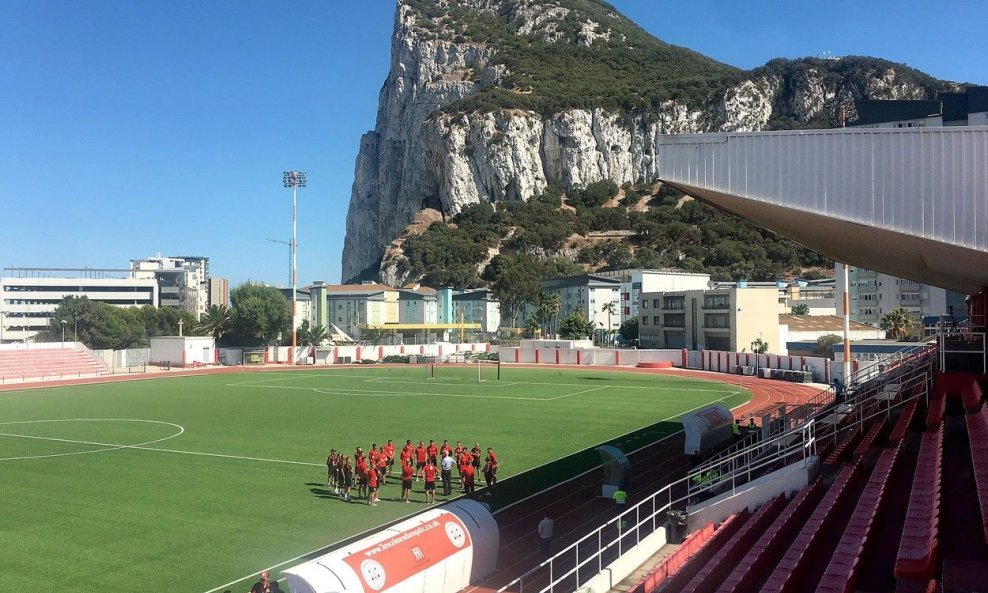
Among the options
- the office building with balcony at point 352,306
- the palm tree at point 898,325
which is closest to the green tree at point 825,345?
the palm tree at point 898,325

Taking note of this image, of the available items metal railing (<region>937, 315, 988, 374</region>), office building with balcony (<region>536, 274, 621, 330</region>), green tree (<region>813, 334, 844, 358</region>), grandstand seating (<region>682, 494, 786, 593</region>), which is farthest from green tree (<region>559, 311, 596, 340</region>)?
grandstand seating (<region>682, 494, 786, 593</region>)

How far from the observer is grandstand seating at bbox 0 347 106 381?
64.6 m

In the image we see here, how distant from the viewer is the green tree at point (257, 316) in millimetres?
87938

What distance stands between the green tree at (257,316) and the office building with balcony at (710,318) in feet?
140

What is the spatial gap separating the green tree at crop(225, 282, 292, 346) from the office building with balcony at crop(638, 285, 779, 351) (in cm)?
4256

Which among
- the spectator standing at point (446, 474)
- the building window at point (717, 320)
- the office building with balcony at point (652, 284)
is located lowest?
the spectator standing at point (446, 474)

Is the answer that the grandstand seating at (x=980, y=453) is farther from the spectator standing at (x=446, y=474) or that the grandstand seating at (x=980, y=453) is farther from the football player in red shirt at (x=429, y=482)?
the spectator standing at (x=446, y=474)

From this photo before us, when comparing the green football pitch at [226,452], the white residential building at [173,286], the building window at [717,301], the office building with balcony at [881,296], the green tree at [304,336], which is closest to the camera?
the green football pitch at [226,452]

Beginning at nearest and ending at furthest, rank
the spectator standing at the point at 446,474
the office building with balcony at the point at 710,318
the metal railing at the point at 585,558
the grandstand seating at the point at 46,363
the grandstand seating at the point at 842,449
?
the metal railing at the point at 585,558 → the grandstand seating at the point at 842,449 → the spectator standing at the point at 446,474 → the grandstand seating at the point at 46,363 → the office building with balcony at the point at 710,318

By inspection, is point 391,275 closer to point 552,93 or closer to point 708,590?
point 552,93

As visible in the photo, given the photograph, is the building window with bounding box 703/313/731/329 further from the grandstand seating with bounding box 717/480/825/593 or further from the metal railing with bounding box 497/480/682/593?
the grandstand seating with bounding box 717/480/825/593

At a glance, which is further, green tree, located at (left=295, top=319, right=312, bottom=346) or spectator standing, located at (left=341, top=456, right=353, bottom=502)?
green tree, located at (left=295, top=319, right=312, bottom=346)

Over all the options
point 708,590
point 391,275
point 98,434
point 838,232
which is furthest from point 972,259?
point 391,275

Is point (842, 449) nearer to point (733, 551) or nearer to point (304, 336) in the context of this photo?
point (733, 551)
